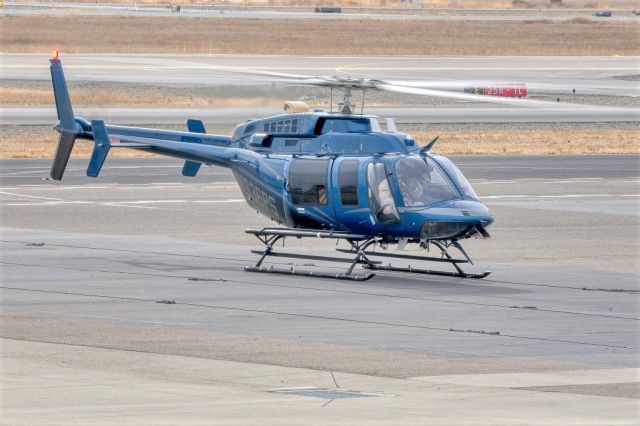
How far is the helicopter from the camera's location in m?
21.6

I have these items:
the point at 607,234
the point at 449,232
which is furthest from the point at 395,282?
the point at 607,234

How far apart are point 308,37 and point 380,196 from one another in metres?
81.8

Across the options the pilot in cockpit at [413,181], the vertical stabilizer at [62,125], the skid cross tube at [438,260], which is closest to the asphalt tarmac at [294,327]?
the skid cross tube at [438,260]

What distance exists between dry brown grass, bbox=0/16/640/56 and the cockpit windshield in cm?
6284

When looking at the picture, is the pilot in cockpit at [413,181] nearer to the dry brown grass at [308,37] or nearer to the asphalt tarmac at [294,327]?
the asphalt tarmac at [294,327]

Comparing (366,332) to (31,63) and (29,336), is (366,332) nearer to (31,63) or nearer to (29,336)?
(29,336)

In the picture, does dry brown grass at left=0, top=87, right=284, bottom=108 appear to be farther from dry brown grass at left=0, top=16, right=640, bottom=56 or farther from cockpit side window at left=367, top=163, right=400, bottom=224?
cockpit side window at left=367, top=163, right=400, bottom=224

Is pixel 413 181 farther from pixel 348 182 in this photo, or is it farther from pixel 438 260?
pixel 438 260

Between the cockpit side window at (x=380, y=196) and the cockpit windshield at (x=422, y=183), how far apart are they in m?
0.23

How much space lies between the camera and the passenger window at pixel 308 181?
22.6 m

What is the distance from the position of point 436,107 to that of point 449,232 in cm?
4364

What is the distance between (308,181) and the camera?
22781mm

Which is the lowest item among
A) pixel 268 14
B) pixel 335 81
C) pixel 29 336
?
pixel 268 14

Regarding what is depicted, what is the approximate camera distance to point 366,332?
1700 cm
